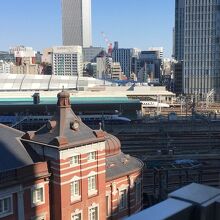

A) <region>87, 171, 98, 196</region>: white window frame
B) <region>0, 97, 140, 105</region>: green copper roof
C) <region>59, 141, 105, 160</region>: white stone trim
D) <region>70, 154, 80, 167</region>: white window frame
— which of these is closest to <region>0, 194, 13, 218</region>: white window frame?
<region>59, 141, 105, 160</region>: white stone trim

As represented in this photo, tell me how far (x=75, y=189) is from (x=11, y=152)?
4.65 m

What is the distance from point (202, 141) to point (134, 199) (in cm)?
4064

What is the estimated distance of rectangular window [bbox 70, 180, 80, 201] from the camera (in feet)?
76.0

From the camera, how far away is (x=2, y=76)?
144 meters

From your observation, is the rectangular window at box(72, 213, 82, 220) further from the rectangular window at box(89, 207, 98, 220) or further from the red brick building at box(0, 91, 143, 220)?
the rectangular window at box(89, 207, 98, 220)

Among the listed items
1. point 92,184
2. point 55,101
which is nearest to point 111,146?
point 92,184

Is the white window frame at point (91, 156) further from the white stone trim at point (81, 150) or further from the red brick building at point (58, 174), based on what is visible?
the white stone trim at point (81, 150)

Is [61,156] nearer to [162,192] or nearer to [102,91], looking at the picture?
[162,192]

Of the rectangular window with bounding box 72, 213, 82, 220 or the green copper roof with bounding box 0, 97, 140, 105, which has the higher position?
the green copper roof with bounding box 0, 97, 140, 105

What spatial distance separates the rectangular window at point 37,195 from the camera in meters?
22.2

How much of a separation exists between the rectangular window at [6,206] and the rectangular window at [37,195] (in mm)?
1633

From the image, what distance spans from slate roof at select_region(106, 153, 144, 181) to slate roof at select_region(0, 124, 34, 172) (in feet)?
22.1

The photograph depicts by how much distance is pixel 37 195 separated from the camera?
73.7ft

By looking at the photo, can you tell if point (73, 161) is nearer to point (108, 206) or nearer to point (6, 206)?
point (6, 206)
